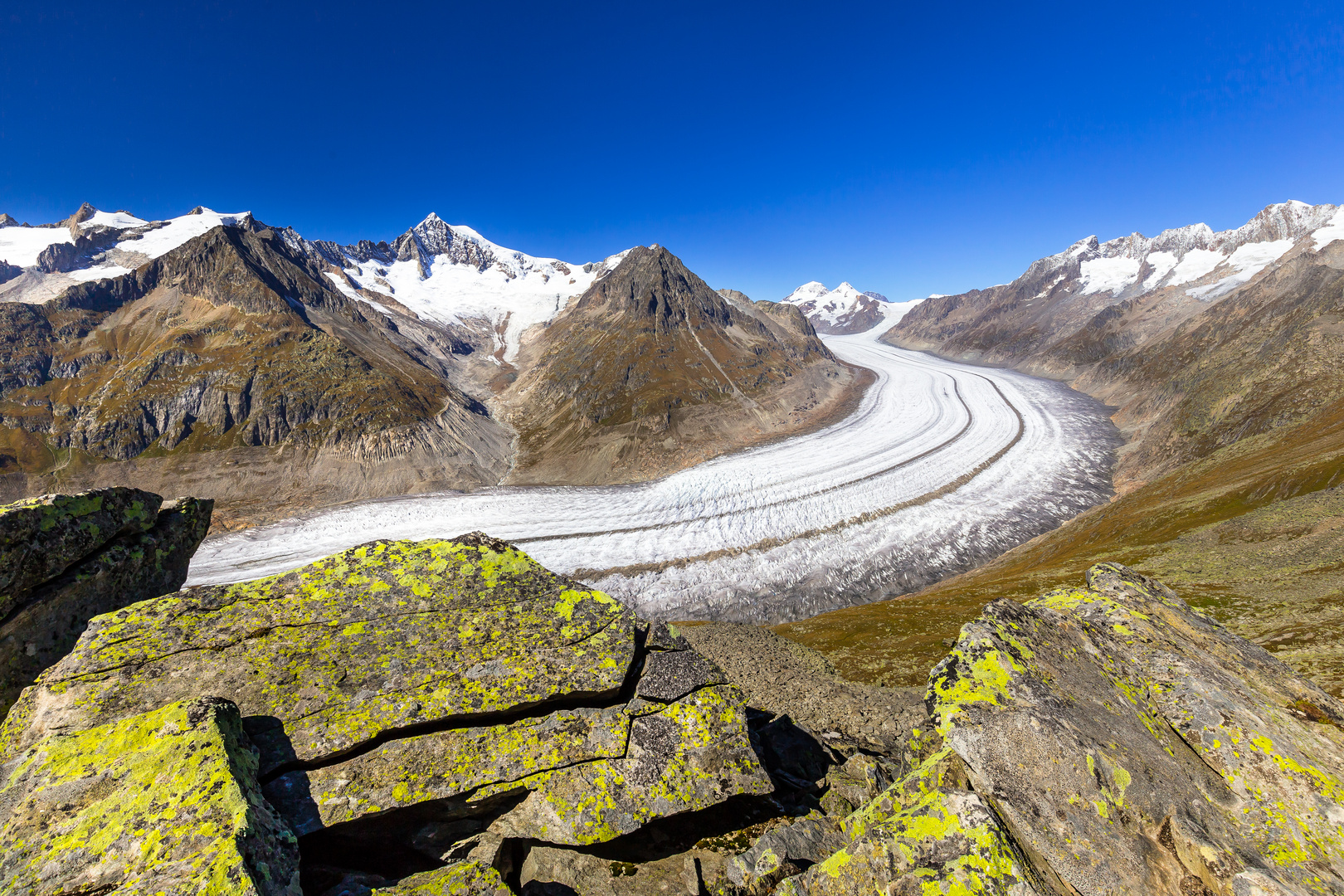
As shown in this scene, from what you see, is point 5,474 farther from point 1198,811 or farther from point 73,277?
point 73,277

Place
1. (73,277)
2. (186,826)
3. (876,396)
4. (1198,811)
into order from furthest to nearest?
(73,277) < (876,396) < (1198,811) < (186,826)

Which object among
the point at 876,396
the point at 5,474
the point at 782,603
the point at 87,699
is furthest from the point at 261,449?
the point at 876,396

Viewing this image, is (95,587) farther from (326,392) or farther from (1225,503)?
(326,392)

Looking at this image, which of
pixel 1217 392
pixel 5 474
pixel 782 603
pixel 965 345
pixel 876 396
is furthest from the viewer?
pixel 965 345

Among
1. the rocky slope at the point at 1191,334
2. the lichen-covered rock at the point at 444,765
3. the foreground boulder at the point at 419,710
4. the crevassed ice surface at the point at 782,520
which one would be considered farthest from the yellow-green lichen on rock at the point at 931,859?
the rocky slope at the point at 1191,334

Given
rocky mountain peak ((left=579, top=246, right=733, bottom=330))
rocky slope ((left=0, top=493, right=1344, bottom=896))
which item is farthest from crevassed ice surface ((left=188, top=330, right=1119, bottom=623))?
rocky mountain peak ((left=579, top=246, right=733, bottom=330))

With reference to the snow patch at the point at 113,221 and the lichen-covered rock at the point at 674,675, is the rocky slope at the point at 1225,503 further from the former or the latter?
the snow patch at the point at 113,221

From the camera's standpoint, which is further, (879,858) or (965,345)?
(965,345)
